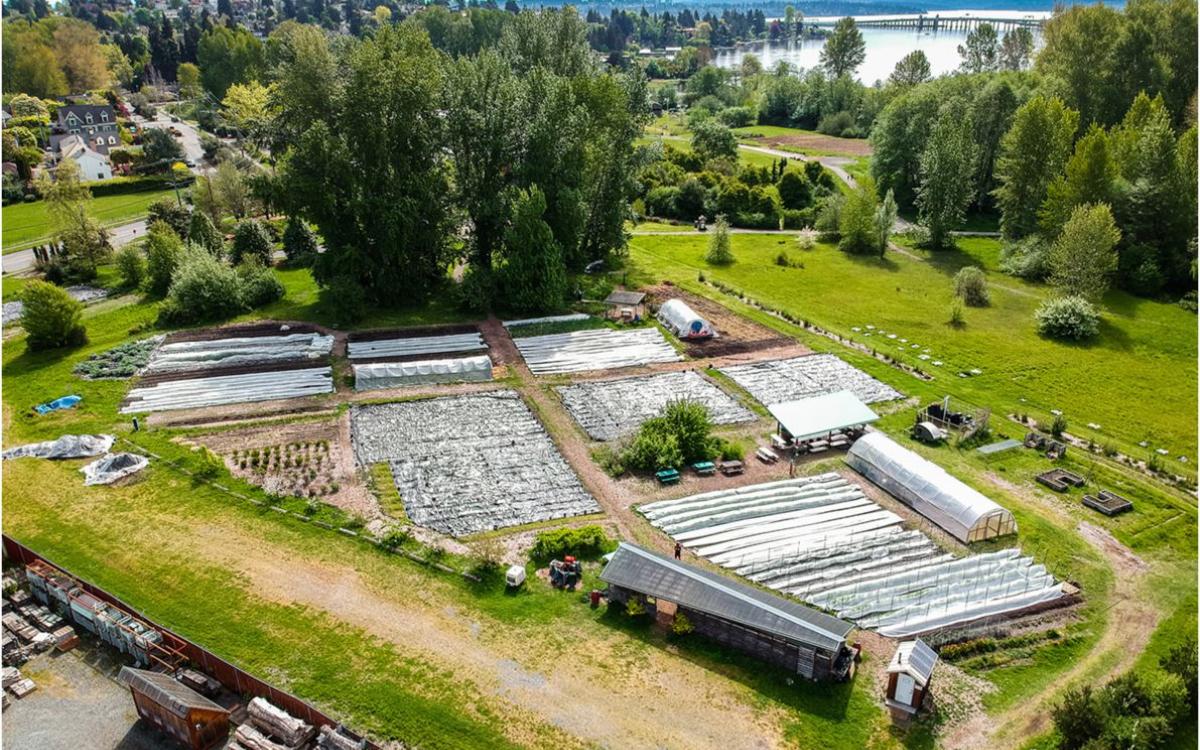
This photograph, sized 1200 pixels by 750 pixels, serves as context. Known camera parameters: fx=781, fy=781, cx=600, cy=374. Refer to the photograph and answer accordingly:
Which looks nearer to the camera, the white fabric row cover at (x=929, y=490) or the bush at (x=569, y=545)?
the bush at (x=569, y=545)

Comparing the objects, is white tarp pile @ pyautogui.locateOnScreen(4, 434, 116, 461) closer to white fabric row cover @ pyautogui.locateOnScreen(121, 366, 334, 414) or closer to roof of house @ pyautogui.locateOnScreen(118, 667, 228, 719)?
white fabric row cover @ pyautogui.locateOnScreen(121, 366, 334, 414)

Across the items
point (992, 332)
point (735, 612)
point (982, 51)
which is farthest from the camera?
point (982, 51)

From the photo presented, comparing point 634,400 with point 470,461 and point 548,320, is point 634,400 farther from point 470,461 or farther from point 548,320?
point 548,320

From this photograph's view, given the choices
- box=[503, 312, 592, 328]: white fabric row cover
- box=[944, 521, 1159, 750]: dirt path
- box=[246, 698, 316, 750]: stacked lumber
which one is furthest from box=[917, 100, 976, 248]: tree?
box=[246, 698, 316, 750]: stacked lumber

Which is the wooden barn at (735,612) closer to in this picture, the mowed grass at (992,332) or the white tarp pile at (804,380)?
the white tarp pile at (804,380)

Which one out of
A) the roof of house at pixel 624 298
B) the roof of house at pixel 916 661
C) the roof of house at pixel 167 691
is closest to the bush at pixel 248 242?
the roof of house at pixel 624 298

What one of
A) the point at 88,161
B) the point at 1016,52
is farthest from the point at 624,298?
the point at 1016,52
